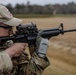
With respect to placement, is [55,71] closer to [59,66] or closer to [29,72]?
[59,66]

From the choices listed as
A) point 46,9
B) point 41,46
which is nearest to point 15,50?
point 41,46

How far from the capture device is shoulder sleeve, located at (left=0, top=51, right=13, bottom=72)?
5426 millimetres

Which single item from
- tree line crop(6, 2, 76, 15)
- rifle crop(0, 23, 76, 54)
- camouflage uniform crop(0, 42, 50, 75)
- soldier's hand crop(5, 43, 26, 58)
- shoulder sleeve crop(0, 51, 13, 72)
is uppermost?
rifle crop(0, 23, 76, 54)

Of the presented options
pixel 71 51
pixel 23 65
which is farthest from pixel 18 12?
pixel 23 65

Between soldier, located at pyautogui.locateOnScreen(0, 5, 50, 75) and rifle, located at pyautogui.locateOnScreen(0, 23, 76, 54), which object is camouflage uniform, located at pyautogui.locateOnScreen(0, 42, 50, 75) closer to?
soldier, located at pyautogui.locateOnScreen(0, 5, 50, 75)

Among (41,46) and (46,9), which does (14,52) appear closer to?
(41,46)

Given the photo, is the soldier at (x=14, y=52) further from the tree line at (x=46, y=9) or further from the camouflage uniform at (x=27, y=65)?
the tree line at (x=46, y=9)

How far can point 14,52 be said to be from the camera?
562 centimetres

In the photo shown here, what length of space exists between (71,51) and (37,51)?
8738 millimetres

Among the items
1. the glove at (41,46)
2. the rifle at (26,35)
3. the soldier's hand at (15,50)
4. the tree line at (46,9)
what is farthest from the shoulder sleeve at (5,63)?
the tree line at (46,9)

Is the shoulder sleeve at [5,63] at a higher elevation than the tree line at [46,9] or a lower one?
higher

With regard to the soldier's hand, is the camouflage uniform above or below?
below

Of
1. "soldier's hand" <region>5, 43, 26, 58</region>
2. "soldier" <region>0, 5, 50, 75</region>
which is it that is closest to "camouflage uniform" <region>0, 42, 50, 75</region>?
"soldier" <region>0, 5, 50, 75</region>

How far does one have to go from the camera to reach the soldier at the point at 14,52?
551 cm
